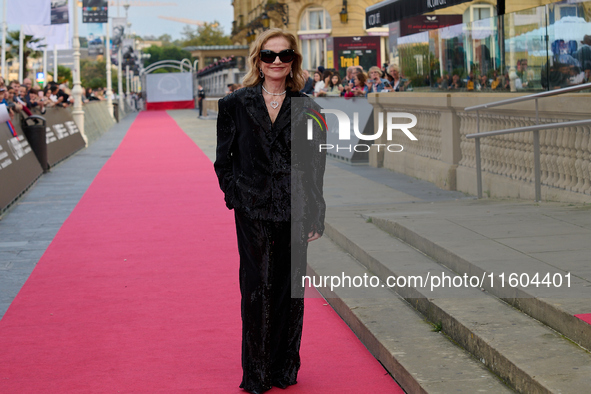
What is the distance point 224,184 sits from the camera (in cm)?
437

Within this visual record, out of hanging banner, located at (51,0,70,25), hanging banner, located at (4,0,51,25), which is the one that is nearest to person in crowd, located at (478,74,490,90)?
hanging banner, located at (4,0,51,25)

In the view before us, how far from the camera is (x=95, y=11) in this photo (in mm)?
40062

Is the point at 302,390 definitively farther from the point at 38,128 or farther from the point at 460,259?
the point at 38,128

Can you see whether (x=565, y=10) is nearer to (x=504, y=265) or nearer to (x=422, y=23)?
(x=504, y=265)

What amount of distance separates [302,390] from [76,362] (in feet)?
5.14

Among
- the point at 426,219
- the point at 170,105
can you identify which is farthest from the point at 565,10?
the point at 170,105

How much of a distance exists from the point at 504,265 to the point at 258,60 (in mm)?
2529

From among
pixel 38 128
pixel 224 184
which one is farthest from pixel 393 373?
pixel 38 128

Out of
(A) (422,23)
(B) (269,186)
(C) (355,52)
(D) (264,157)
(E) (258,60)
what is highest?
(C) (355,52)

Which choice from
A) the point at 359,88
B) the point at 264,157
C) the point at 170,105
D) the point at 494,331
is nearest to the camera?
the point at 264,157

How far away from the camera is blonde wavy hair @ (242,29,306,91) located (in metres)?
4.24

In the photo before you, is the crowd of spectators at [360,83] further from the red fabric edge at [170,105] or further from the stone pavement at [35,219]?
the red fabric edge at [170,105]

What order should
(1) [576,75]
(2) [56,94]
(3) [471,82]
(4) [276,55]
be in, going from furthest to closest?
(2) [56,94] → (3) [471,82] → (1) [576,75] → (4) [276,55]

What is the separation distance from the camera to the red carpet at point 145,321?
4812 mm
